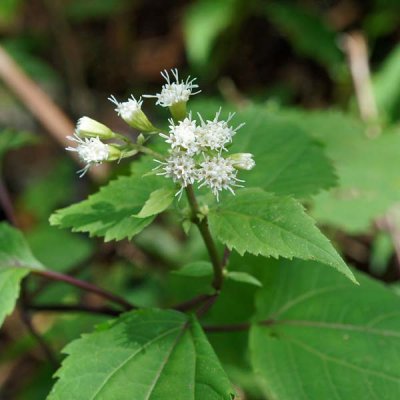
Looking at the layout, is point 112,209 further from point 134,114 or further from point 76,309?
point 76,309

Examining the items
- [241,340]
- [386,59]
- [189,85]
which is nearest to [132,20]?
[386,59]

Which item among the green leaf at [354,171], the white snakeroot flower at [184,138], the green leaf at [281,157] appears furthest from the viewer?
the green leaf at [354,171]

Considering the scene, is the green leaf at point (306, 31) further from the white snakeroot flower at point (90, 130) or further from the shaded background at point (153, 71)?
the white snakeroot flower at point (90, 130)

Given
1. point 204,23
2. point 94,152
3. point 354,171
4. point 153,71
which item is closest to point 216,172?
point 94,152

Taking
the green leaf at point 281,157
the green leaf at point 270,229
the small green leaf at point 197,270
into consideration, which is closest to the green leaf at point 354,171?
the green leaf at point 281,157

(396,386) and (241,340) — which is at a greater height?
(241,340)

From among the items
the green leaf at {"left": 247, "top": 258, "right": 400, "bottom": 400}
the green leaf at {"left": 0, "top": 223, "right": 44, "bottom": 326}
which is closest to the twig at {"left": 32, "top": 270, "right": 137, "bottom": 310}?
the green leaf at {"left": 0, "top": 223, "right": 44, "bottom": 326}

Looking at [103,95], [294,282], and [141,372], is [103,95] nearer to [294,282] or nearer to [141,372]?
[294,282]
